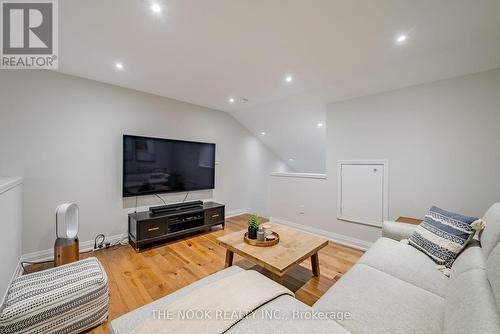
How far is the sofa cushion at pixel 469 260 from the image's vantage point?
1181mm

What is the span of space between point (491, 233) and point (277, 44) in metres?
2.14

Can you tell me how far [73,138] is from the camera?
256 centimetres

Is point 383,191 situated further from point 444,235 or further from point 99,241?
point 99,241

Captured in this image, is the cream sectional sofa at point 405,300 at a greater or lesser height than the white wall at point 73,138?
lesser

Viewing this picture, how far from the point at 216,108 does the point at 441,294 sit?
12.8 ft

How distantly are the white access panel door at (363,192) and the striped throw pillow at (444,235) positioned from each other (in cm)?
92

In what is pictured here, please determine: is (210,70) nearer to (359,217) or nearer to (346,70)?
(346,70)

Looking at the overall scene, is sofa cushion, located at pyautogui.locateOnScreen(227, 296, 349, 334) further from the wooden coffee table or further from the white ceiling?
the white ceiling

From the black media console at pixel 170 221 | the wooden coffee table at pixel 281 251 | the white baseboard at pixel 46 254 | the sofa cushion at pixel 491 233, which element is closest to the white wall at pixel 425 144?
the sofa cushion at pixel 491 233

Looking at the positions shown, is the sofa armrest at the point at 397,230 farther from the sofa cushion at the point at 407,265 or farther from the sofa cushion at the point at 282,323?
the sofa cushion at the point at 282,323

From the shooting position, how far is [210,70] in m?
2.42

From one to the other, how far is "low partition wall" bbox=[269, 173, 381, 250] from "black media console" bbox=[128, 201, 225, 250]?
1157 mm

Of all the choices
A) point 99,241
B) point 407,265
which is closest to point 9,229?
point 99,241

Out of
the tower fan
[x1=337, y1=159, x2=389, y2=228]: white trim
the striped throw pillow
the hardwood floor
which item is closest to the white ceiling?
[x1=337, y1=159, x2=389, y2=228]: white trim
